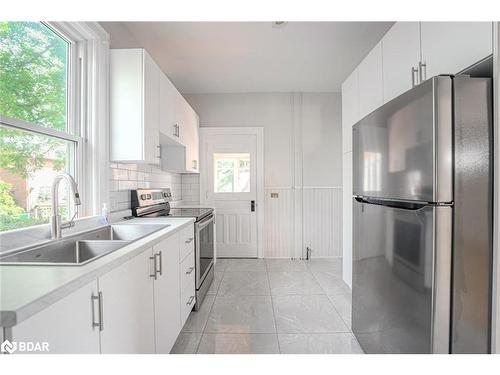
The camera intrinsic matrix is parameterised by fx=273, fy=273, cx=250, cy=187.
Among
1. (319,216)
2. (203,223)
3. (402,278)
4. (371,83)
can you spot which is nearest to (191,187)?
(203,223)

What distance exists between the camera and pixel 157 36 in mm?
2523

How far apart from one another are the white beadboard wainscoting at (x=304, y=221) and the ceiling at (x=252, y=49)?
1568 millimetres

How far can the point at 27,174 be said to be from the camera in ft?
4.83

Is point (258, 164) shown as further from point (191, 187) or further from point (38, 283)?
point (38, 283)

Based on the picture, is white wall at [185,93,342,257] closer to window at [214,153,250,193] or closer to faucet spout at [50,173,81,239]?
window at [214,153,250,193]

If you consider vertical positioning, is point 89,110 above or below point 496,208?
above

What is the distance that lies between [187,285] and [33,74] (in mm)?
1645

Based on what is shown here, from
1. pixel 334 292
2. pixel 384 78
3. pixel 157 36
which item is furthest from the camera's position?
pixel 334 292

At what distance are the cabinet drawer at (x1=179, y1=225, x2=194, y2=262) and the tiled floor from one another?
22.8 inches

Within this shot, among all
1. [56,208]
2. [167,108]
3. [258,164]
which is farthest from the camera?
[258,164]

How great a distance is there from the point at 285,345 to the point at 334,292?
112 centimetres

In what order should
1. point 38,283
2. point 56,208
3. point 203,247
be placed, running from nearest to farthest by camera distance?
point 38,283 → point 56,208 → point 203,247
